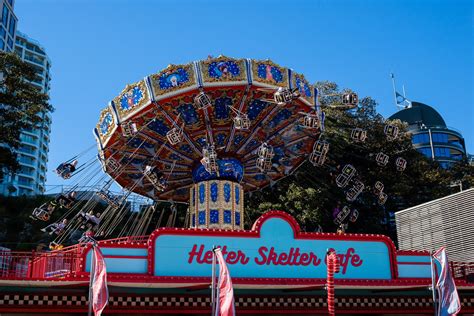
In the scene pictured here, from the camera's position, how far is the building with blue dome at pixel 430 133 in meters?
74.0

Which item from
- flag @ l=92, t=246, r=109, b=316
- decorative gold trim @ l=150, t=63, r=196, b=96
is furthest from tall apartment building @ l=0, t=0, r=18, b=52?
flag @ l=92, t=246, r=109, b=316

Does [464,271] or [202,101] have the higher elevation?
[202,101]

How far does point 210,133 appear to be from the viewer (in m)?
18.3

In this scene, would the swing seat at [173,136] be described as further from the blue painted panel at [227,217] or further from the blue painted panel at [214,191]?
the blue painted panel at [227,217]

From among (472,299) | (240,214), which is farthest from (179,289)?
(472,299)

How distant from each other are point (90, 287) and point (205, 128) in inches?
299

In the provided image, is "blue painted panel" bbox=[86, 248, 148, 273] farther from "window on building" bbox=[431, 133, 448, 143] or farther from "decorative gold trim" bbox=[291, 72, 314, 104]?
"window on building" bbox=[431, 133, 448, 143]

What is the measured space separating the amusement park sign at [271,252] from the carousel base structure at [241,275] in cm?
3

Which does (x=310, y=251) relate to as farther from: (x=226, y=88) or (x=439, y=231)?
(x=439, y=231)

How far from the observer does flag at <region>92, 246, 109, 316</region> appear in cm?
1164

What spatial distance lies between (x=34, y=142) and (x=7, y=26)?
20660mm

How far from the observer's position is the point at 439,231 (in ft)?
74.3

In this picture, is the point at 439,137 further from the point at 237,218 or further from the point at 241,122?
the point at 241,122

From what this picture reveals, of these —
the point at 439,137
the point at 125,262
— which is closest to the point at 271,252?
the point at 125,262
